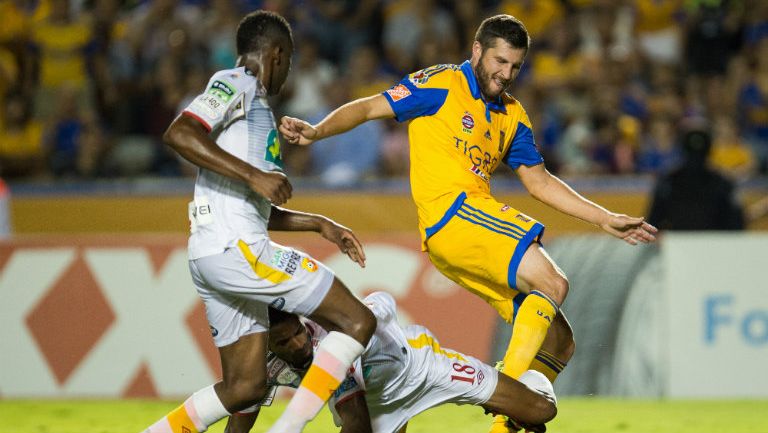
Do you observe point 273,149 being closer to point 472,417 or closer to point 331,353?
point 331,353

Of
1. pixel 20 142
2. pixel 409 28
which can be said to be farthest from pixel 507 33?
pixel 20 142

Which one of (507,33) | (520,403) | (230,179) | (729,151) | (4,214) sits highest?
(507,33)

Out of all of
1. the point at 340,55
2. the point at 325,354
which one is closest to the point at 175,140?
the point at 325,354

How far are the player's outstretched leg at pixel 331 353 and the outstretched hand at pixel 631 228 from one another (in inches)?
58.7

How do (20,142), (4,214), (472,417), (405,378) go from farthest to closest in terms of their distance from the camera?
(20,142), (4,214), (472,417), (405,378)

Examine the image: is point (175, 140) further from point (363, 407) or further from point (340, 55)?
point (340, 55)

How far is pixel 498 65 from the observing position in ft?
20.0

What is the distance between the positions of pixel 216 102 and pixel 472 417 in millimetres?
3704

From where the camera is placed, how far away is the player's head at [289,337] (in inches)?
223

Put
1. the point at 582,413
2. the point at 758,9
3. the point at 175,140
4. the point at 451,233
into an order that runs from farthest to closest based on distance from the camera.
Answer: the point at 758,9
the point at 582,413
the point at 451,233
the point at 175,140

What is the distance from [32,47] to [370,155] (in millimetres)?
4000

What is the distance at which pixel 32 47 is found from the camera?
12.8 meters

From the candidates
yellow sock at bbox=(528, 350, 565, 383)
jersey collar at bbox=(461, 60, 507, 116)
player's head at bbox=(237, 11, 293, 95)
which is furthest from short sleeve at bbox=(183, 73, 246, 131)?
yellow sock at bbox=(528, 350, 565, 383)

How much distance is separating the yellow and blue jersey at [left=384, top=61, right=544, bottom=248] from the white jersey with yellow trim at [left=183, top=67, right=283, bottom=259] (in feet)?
3.26
